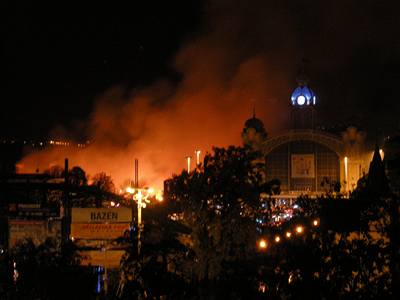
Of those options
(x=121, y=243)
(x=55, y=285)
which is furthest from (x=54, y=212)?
(x=55, y=285)

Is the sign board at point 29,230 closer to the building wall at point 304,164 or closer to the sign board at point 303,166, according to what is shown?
the building wall at point 304,164

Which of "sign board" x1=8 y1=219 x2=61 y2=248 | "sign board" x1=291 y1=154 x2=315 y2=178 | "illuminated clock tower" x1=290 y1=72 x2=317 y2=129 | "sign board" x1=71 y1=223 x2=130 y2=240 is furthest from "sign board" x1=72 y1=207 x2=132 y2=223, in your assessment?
"illuminated clock tower" x1=290 y1=72 x2=317 y2=129

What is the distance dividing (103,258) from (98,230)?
62 centimetres

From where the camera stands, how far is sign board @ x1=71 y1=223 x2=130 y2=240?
13867 millimetres

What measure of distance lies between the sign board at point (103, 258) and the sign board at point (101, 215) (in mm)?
678

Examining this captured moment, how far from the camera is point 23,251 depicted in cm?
1231

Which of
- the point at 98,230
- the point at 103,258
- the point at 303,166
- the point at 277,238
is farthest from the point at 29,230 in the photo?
the point at 303,166

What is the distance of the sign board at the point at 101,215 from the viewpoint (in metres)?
14.0

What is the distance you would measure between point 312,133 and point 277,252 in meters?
59.2

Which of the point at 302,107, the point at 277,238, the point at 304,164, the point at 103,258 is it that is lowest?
the point at 103,258

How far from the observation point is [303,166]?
67.6 m

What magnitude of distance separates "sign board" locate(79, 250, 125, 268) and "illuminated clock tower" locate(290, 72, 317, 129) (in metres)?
61.8

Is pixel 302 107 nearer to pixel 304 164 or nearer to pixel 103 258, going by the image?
pixel 304 164

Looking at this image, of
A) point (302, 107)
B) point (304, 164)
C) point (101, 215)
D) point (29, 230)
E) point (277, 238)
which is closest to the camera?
point (277, 238)
